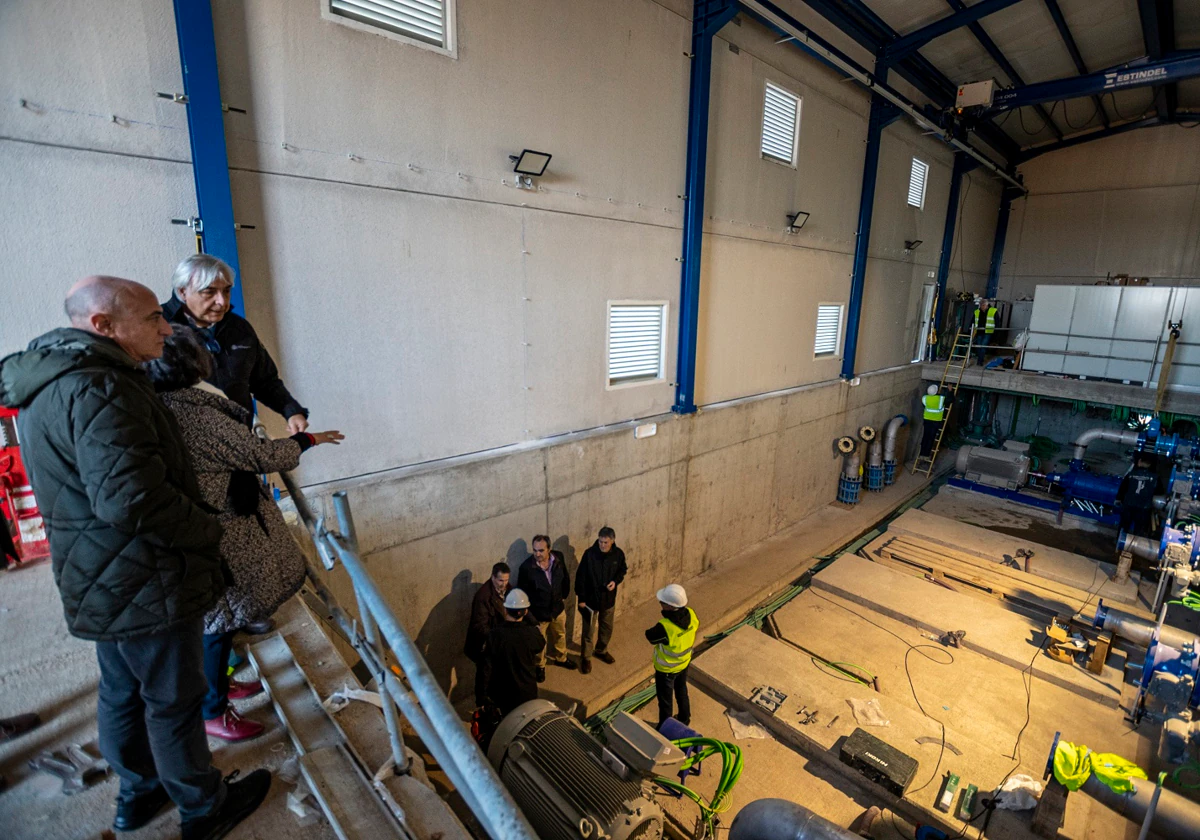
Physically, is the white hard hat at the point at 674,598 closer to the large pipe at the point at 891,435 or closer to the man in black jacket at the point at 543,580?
the man in black jacket at the point at 543,580

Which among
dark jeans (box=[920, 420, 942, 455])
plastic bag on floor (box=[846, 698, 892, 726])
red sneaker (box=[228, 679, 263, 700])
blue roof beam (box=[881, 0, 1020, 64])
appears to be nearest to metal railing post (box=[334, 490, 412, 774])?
red sneaker (box=[228, 679, 263, 700])

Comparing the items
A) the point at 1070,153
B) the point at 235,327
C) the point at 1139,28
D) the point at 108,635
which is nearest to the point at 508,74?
the point at 235,327

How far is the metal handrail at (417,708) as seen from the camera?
1.37 m

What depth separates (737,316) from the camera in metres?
8.08

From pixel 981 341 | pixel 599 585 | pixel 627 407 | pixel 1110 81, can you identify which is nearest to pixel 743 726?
pixel 599 585

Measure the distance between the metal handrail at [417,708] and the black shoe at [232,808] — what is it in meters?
0.50

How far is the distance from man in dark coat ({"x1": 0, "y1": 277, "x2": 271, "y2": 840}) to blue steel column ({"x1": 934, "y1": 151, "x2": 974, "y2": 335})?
16.0m

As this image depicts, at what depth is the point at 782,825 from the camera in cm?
330

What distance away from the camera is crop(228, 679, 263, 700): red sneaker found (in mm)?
2723

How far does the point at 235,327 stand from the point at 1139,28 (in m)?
14.3

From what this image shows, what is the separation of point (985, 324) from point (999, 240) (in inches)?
175

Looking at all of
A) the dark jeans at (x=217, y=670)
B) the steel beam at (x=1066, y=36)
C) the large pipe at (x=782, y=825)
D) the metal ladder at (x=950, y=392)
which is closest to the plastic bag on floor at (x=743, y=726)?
the large pipe at (x=782, y=825)

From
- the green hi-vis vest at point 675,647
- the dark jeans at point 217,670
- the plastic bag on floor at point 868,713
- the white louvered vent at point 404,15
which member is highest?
the white louvered vent at point 404,15

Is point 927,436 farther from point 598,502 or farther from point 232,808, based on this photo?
point 232,808
